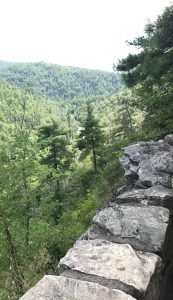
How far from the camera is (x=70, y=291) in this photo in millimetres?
3396

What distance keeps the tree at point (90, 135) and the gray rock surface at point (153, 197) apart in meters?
29.9

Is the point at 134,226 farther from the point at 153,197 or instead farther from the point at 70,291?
the point at 70,291

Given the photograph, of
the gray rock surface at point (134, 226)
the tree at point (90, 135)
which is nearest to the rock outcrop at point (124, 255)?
the gray rock surface at point (134, 226)

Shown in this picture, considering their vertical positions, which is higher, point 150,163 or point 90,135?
point 90,135

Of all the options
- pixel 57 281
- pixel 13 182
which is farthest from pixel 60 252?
pixel 57 281

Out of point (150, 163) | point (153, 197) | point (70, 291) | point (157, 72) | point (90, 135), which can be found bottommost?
point (70, 291)

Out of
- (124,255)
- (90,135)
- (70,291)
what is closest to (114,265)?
(124,255)

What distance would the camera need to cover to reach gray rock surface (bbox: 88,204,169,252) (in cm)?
467

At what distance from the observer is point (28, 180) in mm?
15945

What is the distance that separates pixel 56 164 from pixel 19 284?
25.4m

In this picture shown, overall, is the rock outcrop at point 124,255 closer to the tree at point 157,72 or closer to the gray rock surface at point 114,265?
the gray rock surface at point 114,265

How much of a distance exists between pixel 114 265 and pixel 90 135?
32.8 m

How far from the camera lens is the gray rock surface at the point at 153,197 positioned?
5.80 metres

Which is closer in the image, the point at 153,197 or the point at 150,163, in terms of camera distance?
the point at 153,197
